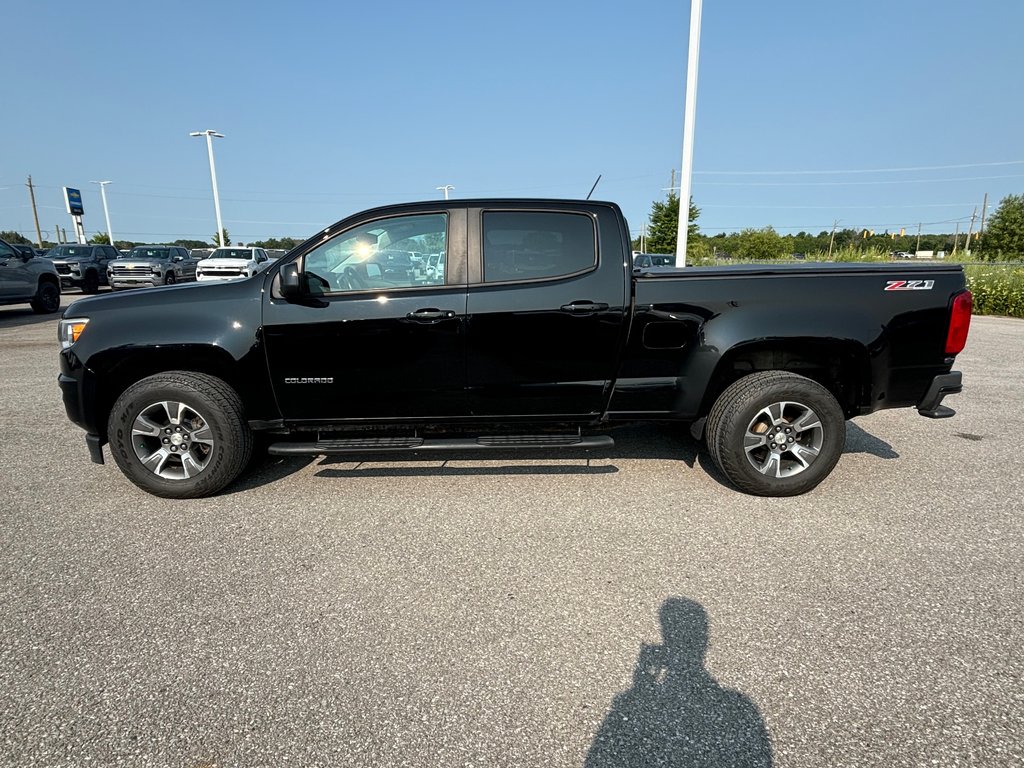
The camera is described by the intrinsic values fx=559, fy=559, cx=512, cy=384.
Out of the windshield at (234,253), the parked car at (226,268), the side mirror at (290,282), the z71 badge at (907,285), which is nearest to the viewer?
the side mirror at (290,282)

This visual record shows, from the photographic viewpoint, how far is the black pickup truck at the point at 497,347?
3.61 m

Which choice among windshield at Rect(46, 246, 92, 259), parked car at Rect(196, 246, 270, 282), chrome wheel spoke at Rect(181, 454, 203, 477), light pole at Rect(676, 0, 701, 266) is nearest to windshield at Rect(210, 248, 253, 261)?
parked car at Rect(196, 246, 270, 282)

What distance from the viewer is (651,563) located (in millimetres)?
2961

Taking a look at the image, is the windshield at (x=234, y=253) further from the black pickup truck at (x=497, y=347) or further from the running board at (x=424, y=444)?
the running board at (x=424, y=444)

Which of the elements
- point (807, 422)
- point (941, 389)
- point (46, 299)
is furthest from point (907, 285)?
point (46, 299)

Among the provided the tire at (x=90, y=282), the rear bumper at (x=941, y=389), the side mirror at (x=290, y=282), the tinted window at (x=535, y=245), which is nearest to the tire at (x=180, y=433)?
the side mirror at (x=290, y=282)

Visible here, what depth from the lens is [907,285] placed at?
11.8ft

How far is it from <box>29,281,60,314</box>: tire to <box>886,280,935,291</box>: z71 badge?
18.1m

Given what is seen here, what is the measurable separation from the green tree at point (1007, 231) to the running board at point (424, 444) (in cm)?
5057

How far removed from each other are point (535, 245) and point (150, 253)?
2376 cm

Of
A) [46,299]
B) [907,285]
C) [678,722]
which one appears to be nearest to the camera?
[678,722]

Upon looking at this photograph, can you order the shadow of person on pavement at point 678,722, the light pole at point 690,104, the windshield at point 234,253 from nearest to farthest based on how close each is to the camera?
1. the shadow of person on pavement at point 678,722
2. the light pole at point 690,104
3. the windshield at point 234,253

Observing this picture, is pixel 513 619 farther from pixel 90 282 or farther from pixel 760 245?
pixel 760 245

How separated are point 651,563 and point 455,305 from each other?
195 centimetres
